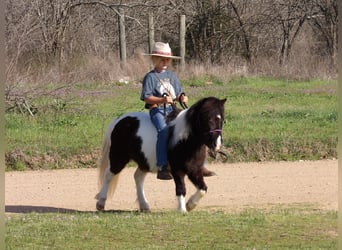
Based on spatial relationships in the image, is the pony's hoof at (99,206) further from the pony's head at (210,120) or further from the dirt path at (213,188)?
the pony's head at (210,120)

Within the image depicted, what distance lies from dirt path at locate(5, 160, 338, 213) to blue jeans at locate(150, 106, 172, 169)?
1.11 m

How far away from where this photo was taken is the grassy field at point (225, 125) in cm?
1323

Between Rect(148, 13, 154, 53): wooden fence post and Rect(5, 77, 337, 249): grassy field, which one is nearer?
Rect(5, 77, 337, 249): grassy field

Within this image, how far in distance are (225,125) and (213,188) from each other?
140 inches

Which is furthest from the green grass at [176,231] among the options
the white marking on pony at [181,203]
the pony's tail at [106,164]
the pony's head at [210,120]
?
the pony's tail at [106,164]

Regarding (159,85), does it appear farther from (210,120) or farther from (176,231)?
(176,231)

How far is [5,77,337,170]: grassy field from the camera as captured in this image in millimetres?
13227

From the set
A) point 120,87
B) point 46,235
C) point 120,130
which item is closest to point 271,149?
point 120,130

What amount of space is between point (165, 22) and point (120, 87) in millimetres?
5431

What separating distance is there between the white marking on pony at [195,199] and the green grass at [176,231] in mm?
340

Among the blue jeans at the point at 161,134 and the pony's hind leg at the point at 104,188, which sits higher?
the blue jeans at the point at 161,134

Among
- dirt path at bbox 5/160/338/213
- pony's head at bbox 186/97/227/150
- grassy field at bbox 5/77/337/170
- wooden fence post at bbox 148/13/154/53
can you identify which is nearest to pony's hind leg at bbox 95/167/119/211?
dirt path at bbox 5/160/338/213

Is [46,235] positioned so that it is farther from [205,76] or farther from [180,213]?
[205,76]

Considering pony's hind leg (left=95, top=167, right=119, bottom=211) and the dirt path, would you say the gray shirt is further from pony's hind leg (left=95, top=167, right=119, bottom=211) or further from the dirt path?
the dirt path
